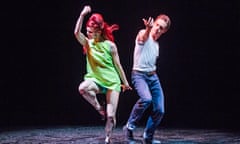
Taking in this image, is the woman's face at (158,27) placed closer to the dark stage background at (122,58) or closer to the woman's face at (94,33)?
the woman's face at (94,33)

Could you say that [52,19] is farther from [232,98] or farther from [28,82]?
[232,98]

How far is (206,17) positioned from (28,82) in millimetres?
2372

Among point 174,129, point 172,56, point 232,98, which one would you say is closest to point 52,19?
point 172,56

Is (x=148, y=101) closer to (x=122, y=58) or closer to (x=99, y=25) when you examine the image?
(x=99, y=25)

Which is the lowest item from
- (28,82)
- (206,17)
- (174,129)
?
(174,129)

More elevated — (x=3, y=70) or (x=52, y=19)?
(x=52, y=19)

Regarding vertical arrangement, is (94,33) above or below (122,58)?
→ above

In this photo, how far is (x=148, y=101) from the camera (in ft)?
12.8

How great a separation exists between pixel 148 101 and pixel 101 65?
1.68ft

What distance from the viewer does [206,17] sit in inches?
233

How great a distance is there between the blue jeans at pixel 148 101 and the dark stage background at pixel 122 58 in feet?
5.44

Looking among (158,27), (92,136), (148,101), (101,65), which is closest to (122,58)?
(92,136)

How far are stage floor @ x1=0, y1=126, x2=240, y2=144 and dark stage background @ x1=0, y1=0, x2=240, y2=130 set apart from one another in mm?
618

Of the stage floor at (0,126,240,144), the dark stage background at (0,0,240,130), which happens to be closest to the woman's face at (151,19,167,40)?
the stage floor at (0,126,240,144)
